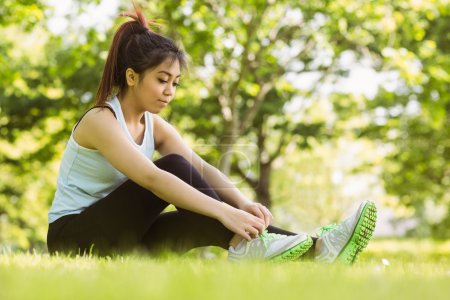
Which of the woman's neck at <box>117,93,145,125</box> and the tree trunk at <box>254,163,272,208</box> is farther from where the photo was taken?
the tree trunk at <box>254,163,272,208</box>

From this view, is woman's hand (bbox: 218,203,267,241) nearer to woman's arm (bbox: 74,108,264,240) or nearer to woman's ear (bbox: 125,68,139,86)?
woman's arm (bbox: 74,108,264,240)

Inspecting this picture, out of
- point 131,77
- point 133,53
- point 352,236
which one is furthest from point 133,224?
point 352,236

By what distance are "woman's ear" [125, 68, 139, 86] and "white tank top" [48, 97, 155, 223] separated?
0.13 m

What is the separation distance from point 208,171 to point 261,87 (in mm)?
9174

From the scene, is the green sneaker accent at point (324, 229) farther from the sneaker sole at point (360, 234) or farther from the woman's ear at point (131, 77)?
the woman's ear at point (131, 77)

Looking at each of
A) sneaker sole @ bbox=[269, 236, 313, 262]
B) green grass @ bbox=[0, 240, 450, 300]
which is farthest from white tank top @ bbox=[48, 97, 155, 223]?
green grass @ bbox=[0, 240, 450, 300]

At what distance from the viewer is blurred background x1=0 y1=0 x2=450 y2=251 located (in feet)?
35.3

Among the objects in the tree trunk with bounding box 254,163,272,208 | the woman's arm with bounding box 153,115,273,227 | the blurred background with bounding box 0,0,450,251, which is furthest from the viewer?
the tree trunk with bounding box 254,163,272,208

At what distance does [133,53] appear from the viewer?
11.7ft

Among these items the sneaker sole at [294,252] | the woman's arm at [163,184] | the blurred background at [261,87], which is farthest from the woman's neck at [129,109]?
the blurred background at [261,87]

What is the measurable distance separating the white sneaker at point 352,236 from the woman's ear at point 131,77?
4.36ft

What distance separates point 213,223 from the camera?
3354 mm

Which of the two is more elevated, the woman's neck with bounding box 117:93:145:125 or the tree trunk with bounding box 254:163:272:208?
the woman's neck with bounding box 117:93:145:125

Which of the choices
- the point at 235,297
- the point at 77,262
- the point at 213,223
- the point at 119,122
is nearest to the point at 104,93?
the point at 119,122
